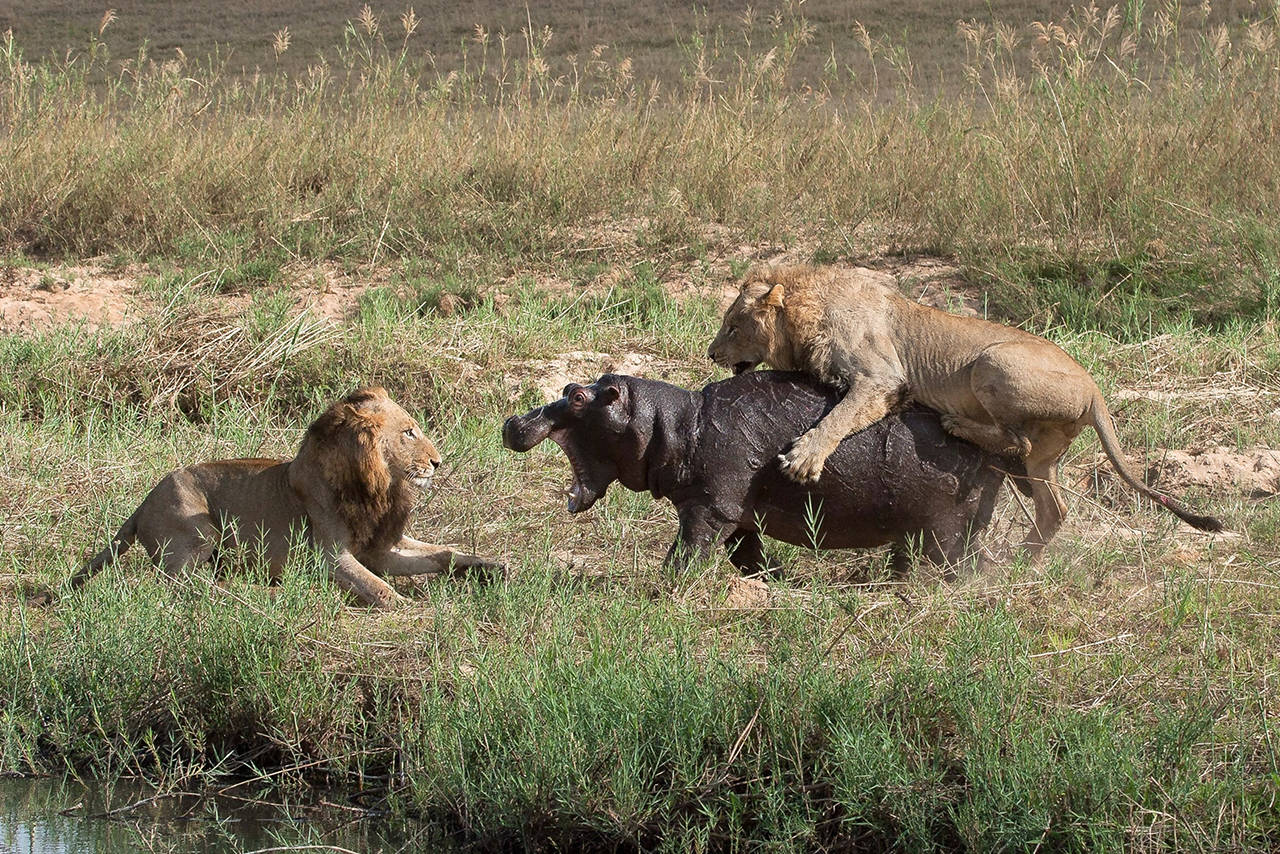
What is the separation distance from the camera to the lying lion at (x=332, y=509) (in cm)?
591

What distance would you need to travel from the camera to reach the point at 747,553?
6.01m

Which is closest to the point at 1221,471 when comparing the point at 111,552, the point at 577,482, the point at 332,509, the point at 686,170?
the point at 577,482

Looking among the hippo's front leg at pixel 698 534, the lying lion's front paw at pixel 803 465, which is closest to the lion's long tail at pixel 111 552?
the hippo's front leg at pixel 698 534

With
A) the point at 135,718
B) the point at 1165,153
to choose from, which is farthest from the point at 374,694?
the point at 1165,153

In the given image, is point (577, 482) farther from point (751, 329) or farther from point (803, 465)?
point (751, 329)

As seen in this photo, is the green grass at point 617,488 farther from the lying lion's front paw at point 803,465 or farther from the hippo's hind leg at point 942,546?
the lying lion's front paw at point 803,465

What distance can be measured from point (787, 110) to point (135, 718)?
833 centimetres

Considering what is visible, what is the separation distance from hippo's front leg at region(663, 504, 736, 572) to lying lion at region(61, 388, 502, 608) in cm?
81

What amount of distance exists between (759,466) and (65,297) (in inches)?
244

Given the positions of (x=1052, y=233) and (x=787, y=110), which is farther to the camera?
(x=787, y=110)

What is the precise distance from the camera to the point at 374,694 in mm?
4984

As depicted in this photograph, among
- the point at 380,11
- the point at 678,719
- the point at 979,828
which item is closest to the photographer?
the point at 979,828

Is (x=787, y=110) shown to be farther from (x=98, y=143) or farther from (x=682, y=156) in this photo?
(x=98, y=143)

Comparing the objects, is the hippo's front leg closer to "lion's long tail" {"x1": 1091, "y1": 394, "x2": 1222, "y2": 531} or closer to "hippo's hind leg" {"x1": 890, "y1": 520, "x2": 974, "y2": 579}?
"hippo's hind leg" {"x1": 890, "y1": 520, "x2": 974, "y2": 579}
